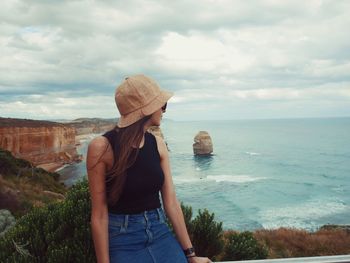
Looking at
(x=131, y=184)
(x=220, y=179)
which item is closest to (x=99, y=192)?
(x=131, y=184)

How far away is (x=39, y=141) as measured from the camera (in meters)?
37.1

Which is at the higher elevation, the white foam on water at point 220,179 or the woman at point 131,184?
the woman at point 131,184

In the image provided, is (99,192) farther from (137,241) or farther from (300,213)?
(300,213)

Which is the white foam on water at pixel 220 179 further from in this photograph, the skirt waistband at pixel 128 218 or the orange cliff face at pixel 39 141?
the skirt waistband at pixel 128 218

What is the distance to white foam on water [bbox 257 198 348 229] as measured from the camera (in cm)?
3114

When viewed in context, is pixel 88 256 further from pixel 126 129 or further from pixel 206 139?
pixel 206 139

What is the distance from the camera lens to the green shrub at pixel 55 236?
2119mm

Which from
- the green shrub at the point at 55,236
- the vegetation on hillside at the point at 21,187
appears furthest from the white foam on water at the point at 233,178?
the green shrub at the point at 55,236

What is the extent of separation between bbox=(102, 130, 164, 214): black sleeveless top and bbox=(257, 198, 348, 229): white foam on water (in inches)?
1176

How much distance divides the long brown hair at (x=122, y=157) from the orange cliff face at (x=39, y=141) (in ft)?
101

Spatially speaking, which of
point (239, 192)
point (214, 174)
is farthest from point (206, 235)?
point (214, 174)

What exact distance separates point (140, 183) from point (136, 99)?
0.96 ft

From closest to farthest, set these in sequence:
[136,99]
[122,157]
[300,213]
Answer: [122,157]
[136,99]
[300,213]

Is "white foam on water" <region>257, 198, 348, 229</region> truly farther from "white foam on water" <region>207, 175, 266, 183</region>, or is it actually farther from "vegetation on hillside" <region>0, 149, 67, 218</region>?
"vegetation on hillside" <region>0, 149, 67, 218</region>
